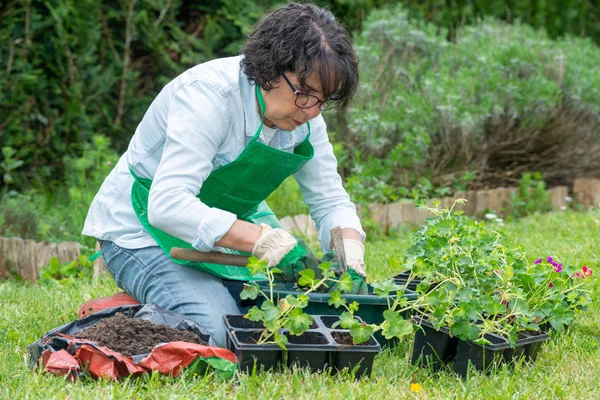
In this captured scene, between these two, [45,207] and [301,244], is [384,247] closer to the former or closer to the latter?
[301,244]

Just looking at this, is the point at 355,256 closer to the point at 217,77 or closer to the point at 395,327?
the point at 395,327

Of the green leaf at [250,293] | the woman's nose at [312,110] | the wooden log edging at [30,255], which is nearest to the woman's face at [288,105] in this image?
the woman's nose at [312,110]

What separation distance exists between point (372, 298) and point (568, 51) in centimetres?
462

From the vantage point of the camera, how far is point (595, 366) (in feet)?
8.67

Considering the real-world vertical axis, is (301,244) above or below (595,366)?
above

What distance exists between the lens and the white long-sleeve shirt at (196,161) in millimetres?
2621

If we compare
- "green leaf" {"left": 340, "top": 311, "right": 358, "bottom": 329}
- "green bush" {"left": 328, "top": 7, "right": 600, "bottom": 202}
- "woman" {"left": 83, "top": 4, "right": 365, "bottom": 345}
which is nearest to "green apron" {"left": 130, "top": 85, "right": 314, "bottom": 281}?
"woman" {"left": 83, "top": 4, "right": 365, "bottom": 345}

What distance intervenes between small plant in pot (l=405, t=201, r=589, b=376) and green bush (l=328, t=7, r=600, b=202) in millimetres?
2644

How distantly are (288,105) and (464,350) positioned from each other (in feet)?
3.30

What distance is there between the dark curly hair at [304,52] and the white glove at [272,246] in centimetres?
50

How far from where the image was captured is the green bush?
5698 mm

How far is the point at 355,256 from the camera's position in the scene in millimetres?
2949

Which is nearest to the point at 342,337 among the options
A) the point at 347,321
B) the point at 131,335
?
the point at 347,321

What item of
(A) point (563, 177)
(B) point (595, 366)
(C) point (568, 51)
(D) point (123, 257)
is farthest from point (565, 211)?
(D) point (123, 257)
